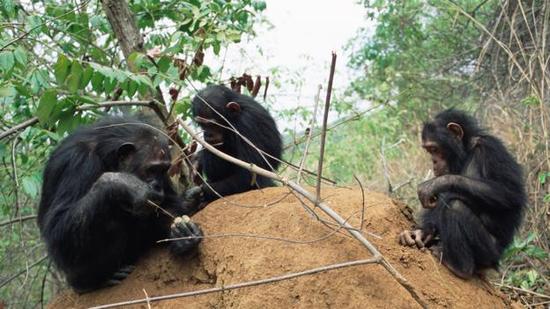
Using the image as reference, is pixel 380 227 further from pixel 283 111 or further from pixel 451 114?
pixel 283 111

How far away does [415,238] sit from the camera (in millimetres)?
4625

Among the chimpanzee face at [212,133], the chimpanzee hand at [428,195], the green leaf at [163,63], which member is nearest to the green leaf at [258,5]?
the chimpanzee face at [212,133]

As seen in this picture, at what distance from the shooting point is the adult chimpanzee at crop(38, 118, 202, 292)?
4.63 metres

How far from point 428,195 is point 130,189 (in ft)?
7.32

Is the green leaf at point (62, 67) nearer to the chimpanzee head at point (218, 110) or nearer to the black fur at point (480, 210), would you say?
the chimpanzee head at point (218, 110)

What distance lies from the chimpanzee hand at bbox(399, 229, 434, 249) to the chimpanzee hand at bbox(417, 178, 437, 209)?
0.35 metres

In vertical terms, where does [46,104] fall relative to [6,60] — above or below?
below

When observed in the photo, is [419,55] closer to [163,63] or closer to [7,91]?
[163,63]

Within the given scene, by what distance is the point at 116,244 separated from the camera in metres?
4.92

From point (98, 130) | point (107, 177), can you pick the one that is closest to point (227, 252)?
point (107, 177)

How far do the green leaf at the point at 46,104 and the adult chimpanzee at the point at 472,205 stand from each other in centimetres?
290

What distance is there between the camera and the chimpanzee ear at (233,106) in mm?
7035

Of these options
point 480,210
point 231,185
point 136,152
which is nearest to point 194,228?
point 136,152

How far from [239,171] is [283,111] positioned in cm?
477
